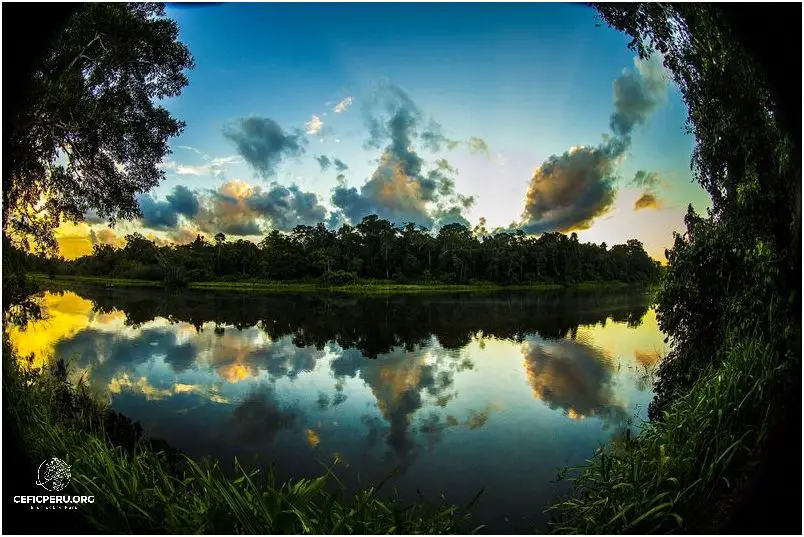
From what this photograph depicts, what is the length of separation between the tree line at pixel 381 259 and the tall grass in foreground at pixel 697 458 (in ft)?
119

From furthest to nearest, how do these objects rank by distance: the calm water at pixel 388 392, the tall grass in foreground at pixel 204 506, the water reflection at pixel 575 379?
the water reflection at pixel 575 379 → the calm water at pixel 388 392 → the tall grass in foreground at pixel 204 506

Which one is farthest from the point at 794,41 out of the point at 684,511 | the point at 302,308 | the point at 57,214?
the point at 302,308

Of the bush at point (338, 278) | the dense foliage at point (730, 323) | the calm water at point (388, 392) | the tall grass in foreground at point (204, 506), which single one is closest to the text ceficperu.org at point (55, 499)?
the tall grass in foreground at point (204, 506)

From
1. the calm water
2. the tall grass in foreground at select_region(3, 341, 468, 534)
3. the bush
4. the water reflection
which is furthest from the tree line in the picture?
the tall grass in foreground at select_region(3, 341, 468, 534)

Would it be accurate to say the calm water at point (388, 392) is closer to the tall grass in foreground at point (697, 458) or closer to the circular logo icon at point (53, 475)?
the tall grass in foreground at point (697, 458)

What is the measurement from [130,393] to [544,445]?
895cm

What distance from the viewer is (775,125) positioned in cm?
327

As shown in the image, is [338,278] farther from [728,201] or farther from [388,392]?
[728,201]

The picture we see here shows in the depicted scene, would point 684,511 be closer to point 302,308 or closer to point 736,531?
point 736,531

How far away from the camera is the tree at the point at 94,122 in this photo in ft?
15.7

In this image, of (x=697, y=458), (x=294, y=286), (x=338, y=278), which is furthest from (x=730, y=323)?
(x=294, y=286)

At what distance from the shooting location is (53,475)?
122 inches

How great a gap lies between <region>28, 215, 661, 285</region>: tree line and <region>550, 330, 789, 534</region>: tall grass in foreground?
1426 inches

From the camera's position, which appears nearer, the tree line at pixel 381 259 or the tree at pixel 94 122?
the tree at pixel 94 122
